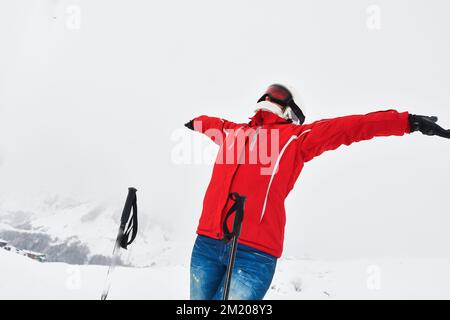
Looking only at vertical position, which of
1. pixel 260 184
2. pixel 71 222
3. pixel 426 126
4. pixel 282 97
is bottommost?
pixel 71 222

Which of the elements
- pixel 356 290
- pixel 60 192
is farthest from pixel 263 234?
pixel 60 192

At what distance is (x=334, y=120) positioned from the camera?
2.19 metres

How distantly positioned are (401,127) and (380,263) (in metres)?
3.96

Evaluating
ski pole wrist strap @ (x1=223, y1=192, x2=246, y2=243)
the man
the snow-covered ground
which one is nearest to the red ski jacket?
the man

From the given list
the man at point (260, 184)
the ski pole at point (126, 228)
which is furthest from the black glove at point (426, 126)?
the ski pole at point (126, 228)

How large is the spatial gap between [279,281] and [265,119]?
310cm

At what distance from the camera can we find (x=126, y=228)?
6.39ft

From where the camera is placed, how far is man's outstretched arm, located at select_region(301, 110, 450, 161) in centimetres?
196

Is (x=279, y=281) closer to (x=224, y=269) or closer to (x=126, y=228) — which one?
(x=224, y=269)

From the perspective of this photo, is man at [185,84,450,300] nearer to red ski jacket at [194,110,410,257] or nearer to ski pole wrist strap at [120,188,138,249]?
red ski jacket at [194,110,410,257]

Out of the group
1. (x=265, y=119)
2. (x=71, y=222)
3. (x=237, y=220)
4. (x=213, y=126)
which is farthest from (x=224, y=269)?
(x=71, y=222)

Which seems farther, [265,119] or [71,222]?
[71,222]

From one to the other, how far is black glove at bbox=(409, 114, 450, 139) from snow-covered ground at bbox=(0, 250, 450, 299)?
2.86 metres
